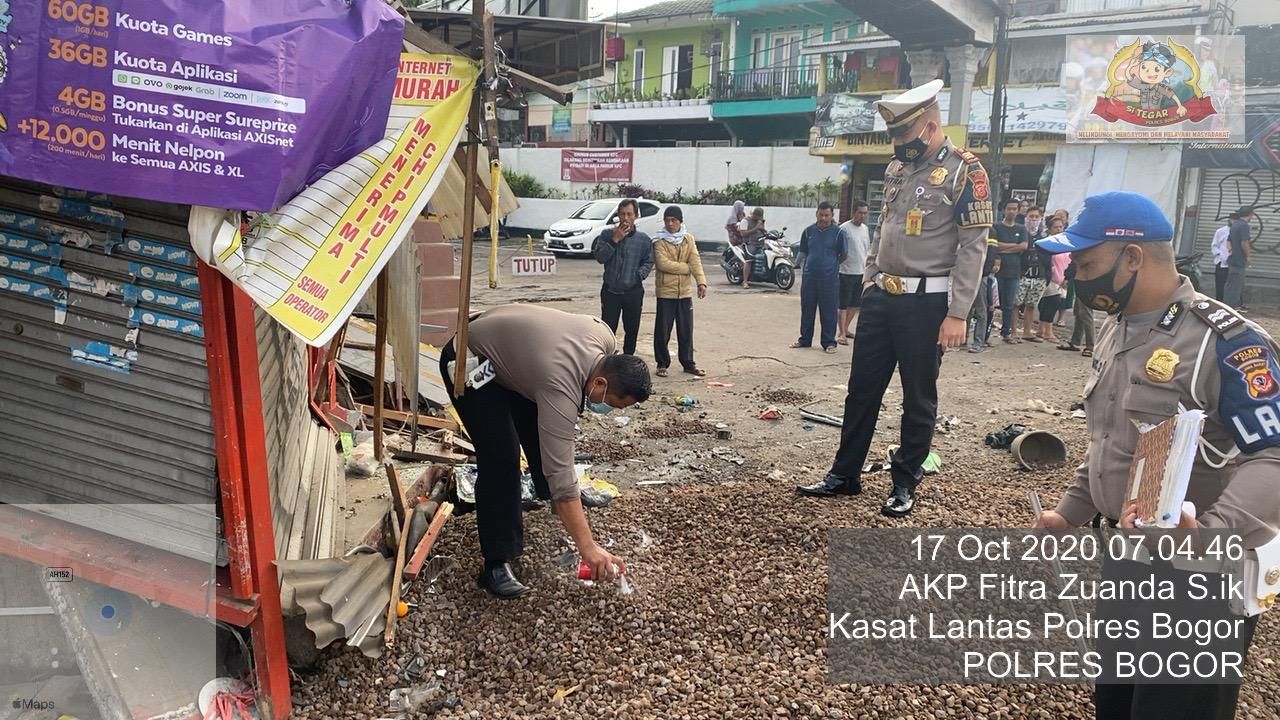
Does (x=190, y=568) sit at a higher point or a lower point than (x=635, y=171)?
lower

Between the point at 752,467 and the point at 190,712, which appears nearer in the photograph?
the point at 190,712

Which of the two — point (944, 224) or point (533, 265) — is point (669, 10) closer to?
point (533, 265)

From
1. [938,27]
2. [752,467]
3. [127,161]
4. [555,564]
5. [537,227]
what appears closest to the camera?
[127,161]

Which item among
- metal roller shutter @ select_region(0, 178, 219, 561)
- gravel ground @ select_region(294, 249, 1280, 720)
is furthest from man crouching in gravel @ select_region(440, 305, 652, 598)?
metal roller shutter @ select_region(0, 178, 219, 561)

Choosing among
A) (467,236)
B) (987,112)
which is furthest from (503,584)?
(987,112)

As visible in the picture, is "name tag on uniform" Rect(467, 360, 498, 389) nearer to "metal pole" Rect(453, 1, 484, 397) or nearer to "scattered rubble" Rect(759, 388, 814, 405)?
"metal pole" Rect(453, 1, 484, 397)

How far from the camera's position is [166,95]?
2279 mm

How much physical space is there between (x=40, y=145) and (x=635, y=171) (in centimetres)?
2643

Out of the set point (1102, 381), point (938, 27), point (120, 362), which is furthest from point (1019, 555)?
point (938, 27)

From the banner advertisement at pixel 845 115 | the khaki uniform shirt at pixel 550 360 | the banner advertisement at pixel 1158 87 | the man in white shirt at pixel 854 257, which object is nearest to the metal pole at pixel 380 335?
the khaki uniform shirt at pixel 550 360

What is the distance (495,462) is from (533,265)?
7.35 ft

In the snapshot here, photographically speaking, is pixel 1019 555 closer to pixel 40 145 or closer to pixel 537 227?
pixel 40 145

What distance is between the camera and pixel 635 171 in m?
28.1

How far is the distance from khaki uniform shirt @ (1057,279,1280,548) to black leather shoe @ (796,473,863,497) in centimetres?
243
